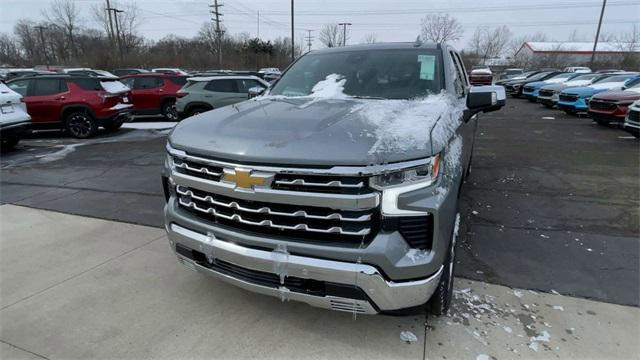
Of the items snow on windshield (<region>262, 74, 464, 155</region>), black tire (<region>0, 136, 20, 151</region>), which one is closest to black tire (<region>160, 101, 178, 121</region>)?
black tire (<region>0, 136, 20, 151</region>)

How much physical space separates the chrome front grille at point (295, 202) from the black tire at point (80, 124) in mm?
10347

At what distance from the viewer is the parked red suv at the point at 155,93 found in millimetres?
13656

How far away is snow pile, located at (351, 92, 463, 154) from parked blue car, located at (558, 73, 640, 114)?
1371 cm

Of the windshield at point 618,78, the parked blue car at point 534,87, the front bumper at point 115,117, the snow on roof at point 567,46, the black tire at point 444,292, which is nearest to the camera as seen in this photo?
the black tire at point 444,292

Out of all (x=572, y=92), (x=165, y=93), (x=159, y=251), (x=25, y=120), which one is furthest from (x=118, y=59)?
(x=159, y=251)

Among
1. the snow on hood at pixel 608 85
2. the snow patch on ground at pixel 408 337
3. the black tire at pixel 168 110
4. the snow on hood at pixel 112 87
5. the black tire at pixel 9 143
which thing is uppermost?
the snow on hood at pixel 608 85

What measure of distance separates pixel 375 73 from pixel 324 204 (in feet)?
6.06

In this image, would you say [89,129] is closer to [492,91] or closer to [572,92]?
[492,91]

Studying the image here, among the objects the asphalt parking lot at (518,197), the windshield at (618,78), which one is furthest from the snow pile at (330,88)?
the windshield at (618,78)

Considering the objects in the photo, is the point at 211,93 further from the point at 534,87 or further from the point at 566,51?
the point at 566,51

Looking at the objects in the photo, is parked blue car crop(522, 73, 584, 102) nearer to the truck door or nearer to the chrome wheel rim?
the truck door

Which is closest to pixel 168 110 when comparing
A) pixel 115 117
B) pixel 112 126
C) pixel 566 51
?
pixel 112 126

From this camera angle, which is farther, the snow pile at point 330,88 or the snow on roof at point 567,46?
the snow on roof at point 567,46

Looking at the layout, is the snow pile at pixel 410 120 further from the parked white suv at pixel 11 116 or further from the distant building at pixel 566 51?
the distant building at pixel 566 51
